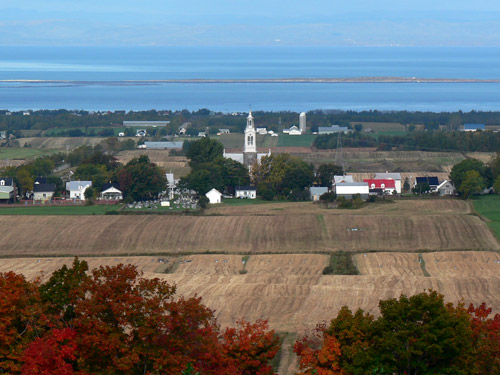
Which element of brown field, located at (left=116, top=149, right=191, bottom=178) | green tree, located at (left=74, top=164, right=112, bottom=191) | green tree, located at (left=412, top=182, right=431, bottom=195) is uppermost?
green tree, located at (left=74, top=164, right=112, bottom=191)

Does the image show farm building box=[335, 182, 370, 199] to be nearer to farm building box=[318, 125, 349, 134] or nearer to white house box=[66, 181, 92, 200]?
white house box=[66, 181, 92, 200]

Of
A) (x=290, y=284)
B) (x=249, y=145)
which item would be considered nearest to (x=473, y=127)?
(x=249, y=145)

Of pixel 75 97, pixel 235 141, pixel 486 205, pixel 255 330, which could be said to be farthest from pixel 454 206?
pixel 75 97

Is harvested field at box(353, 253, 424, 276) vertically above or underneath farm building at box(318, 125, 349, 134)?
underneath

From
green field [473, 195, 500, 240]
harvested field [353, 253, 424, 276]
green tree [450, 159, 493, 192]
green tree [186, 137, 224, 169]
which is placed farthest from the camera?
green tree [186, 137, 224, 169]

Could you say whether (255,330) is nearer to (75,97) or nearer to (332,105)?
(332,105)

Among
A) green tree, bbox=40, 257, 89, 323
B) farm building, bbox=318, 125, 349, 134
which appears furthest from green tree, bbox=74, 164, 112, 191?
farm building, bbox=318, 125, 349, 134

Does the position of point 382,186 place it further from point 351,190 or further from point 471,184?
point 471,184

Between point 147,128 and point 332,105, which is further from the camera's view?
point 332,105

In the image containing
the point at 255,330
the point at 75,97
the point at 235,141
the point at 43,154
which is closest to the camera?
the point at 255,330
